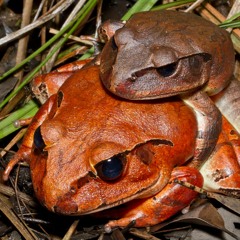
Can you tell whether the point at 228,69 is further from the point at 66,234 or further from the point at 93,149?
the point at 66,234

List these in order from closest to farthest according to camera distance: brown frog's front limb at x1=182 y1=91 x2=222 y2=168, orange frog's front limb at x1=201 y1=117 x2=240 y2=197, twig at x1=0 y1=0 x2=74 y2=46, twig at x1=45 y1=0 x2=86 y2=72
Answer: brown frog's front limb at x1=182 y1=91 x2=222 y2=168 < orange frog's front limb at x1=201 y1=117 x2=240 y2=197 < twig at x1=0 y1=0 x2=74 y2=46 < twig at x1=45 y1=0 x2=86 y2=72

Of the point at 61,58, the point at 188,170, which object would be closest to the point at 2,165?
the point at 61,58

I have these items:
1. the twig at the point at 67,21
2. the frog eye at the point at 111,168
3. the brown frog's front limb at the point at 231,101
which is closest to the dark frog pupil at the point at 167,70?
the frog eye at the point at 111,168

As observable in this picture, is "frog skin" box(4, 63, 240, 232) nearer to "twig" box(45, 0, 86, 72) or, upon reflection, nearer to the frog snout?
the frog snout

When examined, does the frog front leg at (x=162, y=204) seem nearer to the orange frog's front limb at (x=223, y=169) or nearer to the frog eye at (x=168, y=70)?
the orange frog's front limb at (x=223, y=169)

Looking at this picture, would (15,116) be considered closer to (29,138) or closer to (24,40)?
(29,138)

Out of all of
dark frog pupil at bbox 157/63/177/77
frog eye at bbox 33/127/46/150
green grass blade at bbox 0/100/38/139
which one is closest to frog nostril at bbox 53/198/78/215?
frog eye at bbox 33/127/46/150
